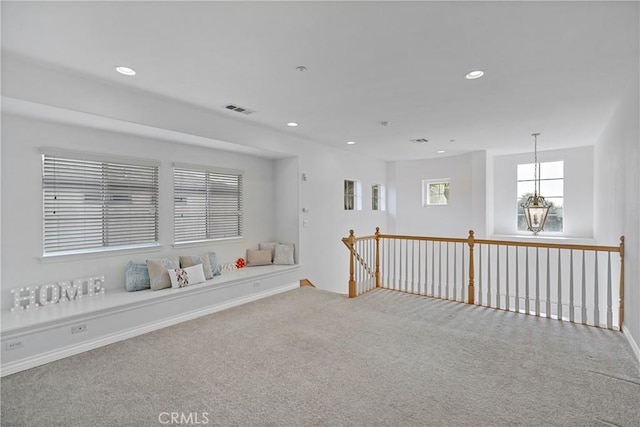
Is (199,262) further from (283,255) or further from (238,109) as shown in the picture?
(238,109)

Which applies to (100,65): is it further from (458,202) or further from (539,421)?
(458,202)

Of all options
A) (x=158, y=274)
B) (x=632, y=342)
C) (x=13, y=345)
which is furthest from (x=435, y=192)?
(x=13, y=345)

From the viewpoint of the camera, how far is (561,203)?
6938 mm

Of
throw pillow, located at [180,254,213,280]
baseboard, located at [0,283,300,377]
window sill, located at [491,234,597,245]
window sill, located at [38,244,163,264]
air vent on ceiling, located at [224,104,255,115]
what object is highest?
air vent on ceiling, located at [224,104,255,115]

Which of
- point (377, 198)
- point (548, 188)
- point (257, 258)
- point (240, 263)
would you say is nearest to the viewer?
point (240, 263)

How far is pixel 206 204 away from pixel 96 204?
1.53m

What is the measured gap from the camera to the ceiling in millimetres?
2115

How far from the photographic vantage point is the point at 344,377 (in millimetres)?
2689

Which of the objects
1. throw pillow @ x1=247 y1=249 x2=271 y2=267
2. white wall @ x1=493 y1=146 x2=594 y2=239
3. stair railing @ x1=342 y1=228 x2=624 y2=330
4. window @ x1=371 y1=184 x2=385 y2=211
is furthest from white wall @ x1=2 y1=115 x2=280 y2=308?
white wall @ x1=493 y1=146 x2=594 y2=239

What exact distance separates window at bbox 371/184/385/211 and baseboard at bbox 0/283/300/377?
13.7 feet

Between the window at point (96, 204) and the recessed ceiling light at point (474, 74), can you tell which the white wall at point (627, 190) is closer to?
the recessed ceiling light at point (474, 74)

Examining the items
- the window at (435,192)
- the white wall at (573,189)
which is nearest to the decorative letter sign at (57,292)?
the window at (435,192)

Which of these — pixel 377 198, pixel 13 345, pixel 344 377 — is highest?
pixel 377 198

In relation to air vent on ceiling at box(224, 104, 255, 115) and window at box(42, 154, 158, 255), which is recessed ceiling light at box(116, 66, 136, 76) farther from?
window at box(42, 154, 158, 255)
